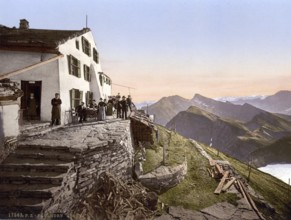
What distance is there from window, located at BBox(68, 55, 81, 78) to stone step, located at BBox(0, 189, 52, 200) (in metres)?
10.6

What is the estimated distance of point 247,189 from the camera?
14.1 meters

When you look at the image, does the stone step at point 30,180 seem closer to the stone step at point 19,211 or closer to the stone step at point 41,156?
the stone step at point 19,211

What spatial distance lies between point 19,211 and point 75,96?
11.7 m

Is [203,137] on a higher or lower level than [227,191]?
lower

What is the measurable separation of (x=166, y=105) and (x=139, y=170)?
116504mm

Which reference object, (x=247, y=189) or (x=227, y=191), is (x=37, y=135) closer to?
(x=227, y=191)

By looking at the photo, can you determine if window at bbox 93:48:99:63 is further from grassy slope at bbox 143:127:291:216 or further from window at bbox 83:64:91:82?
grassy slope at bbox 143:127:291:216

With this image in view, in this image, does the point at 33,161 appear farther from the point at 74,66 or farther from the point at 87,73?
the point at 87,73

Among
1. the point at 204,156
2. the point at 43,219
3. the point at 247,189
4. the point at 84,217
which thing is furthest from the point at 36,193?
the point at 204,156

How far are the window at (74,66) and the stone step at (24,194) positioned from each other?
10594mm

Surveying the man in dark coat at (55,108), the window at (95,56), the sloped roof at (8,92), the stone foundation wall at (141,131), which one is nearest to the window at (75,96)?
the man in dark coat at (55,108)

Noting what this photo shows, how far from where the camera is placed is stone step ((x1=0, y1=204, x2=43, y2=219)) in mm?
5900

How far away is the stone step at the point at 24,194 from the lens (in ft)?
20.7

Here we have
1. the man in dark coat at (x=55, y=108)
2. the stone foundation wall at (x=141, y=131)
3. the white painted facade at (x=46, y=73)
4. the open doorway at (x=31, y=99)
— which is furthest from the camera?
the stone foundation wall at (x=141, y=131)
